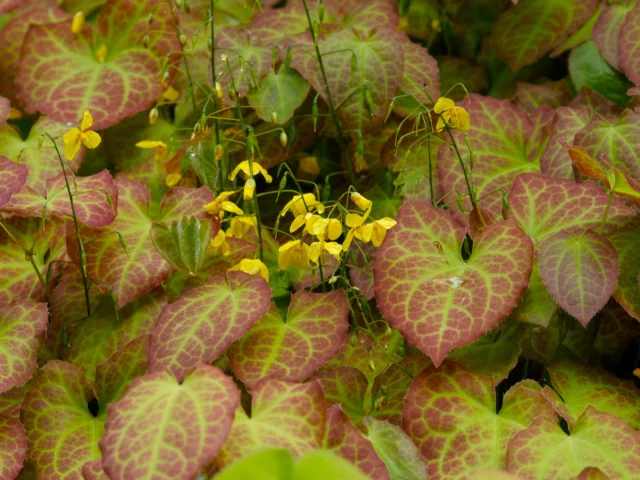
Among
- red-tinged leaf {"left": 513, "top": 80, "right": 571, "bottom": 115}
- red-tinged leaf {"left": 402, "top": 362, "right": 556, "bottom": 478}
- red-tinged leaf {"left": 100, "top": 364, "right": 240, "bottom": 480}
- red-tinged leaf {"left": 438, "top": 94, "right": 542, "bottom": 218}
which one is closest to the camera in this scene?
red-tinged leaf {"left": 100, "top": 364, "right": 240, "bottom": 480}

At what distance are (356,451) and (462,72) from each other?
1226 mm

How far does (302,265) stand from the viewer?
1456 millimetres

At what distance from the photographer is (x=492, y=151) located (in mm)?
1739

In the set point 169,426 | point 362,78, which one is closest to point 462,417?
point 169,426

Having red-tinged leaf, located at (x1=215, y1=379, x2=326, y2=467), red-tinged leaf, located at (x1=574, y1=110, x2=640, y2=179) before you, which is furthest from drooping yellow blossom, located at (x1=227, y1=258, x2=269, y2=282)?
red-tinged leaf, located at (x1=574, y1=110, x2=640, y2=179)

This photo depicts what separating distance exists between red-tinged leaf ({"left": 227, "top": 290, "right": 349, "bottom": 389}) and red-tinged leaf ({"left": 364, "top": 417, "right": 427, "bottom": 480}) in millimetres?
142

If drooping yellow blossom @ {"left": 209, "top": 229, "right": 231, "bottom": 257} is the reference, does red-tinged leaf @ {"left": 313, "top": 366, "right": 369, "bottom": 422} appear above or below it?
below

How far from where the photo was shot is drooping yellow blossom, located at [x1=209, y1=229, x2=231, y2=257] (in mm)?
1495

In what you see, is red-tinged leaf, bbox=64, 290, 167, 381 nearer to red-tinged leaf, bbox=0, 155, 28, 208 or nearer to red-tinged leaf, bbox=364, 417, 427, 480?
red-tinged leaf, bbox=0, 155, 28, 208

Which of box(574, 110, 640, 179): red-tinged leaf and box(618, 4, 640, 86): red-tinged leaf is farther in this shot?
box(618, 4, 640, 86): red-tinged leaf

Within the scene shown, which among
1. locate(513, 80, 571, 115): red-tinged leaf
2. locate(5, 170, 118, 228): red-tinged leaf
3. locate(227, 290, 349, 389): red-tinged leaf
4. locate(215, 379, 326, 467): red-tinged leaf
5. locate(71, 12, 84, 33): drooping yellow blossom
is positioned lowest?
locate(227, 290, 349, 389): red-tinged leaf

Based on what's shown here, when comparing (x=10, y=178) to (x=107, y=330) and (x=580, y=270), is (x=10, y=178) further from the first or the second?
(x=580, y=270)

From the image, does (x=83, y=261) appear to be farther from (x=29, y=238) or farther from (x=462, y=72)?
(x=462, y=72)

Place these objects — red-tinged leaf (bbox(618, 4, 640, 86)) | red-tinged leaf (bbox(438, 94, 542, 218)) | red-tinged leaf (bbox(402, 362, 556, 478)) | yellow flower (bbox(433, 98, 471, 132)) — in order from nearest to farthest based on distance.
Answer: red-tinged leaf (bbox(402, 362, 556, 478))
yellow flower (bbox(433, 98, 471, 132))
red-tinged leaf (bbox(438, 94, 542, 218))
red-tinged leaf (bbox(618, 4, 640, 86))
